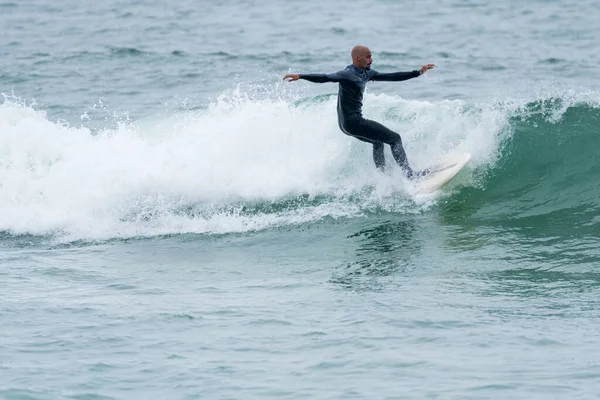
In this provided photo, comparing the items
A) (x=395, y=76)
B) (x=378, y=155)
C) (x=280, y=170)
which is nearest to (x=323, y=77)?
(x=395, y=76)

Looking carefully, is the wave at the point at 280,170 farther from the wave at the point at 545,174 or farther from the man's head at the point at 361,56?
the man's head at the point at 361,56

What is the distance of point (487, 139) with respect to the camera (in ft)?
44.7

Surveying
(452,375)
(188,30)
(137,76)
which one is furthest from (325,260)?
(188,30)

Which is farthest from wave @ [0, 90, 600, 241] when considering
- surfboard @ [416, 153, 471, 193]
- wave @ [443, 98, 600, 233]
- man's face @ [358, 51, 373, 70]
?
man's face @ [358, 51, 373, 70]

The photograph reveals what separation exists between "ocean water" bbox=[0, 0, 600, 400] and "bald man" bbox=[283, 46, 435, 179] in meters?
0.48

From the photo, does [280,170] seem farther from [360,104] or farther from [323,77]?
[323,77]

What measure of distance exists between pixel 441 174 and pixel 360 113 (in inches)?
53.9

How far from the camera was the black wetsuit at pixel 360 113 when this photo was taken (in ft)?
38.4

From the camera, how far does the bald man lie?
11594 millimetres

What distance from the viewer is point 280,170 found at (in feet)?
44.8

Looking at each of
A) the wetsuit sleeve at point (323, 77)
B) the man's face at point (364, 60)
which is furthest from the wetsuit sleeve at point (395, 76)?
the wetsuit sleeve at point (323, 77)

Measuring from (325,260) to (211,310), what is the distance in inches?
94.5

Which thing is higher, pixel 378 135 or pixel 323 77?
pixel 323 77

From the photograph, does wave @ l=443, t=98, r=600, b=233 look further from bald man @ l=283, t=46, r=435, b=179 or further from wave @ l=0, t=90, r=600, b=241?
bald man @ l=283, t=46, r=435, b=179
